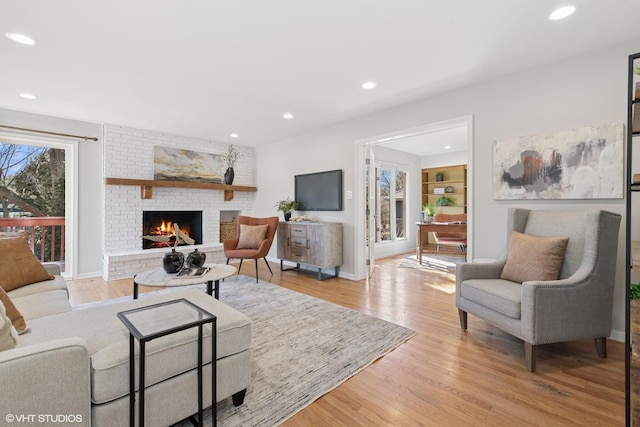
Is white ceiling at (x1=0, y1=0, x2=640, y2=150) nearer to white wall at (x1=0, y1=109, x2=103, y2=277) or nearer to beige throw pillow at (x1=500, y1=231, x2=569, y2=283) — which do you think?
white wall at (x1=0, y1=109, x2=103, y2=277)

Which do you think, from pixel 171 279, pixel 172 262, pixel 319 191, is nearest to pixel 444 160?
pixel 319 191

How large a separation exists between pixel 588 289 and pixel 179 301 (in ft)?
8.65

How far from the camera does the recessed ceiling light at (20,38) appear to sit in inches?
84.7

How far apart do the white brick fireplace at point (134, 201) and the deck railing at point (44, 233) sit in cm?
58

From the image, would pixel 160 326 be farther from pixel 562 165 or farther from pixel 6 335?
pixel 562 165

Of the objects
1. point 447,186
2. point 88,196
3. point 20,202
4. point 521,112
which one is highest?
point 521,112

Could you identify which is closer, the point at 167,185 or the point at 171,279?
the point at 171,279

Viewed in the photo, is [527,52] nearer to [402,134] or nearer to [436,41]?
[436,41]

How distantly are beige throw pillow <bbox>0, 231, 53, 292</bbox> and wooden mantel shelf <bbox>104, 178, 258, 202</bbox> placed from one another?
221cm

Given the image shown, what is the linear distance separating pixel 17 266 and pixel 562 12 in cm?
427

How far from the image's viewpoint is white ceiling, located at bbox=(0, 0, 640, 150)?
1906 millimetres

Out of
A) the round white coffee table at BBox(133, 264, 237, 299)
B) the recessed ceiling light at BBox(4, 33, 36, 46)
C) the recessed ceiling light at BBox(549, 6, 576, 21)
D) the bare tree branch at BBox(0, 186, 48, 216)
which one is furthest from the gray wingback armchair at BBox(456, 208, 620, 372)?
the bare tree branch at BBox(0, 186, 48, 216)

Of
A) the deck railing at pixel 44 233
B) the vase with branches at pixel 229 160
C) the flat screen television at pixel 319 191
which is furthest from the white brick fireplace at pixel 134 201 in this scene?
the flat screen television at pixel 319 191

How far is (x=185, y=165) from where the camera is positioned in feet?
17.3
